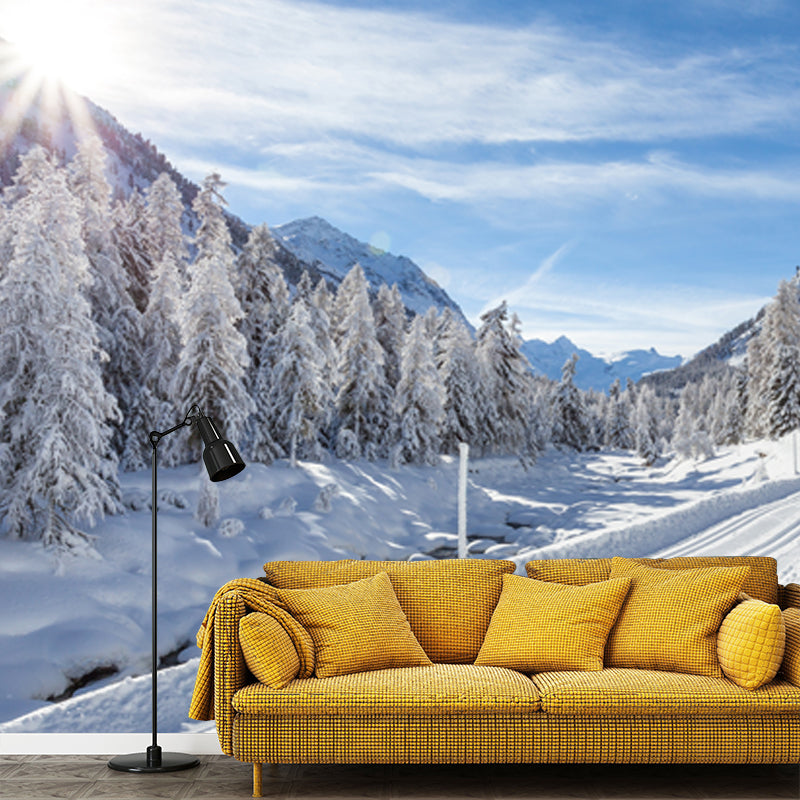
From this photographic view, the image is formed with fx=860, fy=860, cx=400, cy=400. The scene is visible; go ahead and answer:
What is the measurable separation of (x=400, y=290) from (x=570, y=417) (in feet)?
4.91

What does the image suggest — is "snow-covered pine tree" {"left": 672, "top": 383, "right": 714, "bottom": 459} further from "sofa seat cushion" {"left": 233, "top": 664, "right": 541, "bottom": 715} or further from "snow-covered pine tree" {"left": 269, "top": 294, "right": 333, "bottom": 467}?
"sofa seat cushion" {"left": 233, "top": 664, "right": 541, "bottom": 715}

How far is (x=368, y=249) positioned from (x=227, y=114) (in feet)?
4.35

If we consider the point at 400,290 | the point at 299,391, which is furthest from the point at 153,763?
the point at 400,290

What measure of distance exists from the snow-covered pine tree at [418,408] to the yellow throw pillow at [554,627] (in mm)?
1928

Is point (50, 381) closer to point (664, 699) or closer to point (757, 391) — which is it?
point (664, 699)

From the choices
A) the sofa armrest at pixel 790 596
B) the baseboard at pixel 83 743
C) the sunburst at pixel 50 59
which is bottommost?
the baseboard at pixel 83 743

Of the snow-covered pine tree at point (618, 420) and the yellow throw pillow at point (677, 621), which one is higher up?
the snow-covered pine tree at point (618, 420)

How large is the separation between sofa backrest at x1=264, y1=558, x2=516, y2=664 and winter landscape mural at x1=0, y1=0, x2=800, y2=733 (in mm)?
1368

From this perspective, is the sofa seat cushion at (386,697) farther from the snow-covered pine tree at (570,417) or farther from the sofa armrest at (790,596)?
the snow-covered pine tree at (570,417)

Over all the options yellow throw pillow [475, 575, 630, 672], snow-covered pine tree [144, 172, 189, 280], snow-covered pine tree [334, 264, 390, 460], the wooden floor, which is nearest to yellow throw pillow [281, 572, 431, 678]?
yellow throw pillow [475, 575, 630, 672]

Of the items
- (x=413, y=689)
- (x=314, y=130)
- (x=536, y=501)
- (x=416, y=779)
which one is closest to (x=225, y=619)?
(x=413, y=689)

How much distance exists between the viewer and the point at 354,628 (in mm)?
3787

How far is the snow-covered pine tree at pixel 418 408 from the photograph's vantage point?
233 inches

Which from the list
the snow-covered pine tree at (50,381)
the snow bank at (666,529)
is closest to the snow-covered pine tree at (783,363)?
the snow bank at (666,529)
